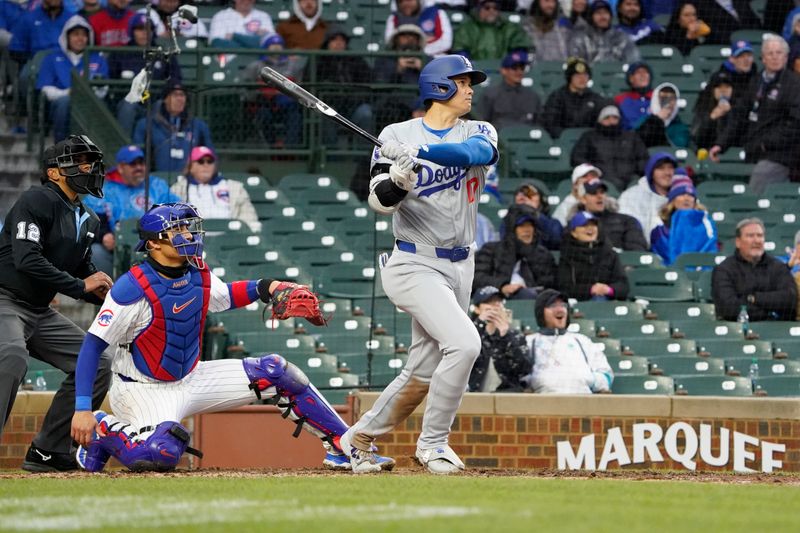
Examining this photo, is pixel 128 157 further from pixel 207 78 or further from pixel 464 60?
pixel 464 60

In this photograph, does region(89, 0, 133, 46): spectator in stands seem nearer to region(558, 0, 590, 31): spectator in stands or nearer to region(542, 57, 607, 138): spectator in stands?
region(542, 57, 607, 138): spectator in stands

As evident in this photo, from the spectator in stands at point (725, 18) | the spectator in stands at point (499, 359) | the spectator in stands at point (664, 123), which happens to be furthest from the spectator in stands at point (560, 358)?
the spectator in stands at point (725, 18)

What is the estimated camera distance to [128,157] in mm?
11375

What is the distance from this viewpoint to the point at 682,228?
12.2 m

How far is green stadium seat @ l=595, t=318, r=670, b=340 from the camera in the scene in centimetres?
1102

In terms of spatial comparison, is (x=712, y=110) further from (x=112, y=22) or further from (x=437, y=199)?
(x=437, y=199)

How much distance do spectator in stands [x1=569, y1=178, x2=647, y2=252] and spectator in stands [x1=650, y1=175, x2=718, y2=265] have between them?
270mm

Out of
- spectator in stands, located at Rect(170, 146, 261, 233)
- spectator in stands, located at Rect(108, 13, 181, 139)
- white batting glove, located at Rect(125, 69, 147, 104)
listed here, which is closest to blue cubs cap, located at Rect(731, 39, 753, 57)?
spectator in stands, located at Rect(170, 146, 261, 233)

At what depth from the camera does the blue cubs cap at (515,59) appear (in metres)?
13.6

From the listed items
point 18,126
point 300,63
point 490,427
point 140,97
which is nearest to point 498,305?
point 490,427

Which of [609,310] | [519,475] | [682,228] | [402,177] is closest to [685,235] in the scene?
[682,228]

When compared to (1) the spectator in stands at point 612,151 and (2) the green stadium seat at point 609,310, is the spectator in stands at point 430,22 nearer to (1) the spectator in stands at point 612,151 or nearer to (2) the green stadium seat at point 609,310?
(1) the spectator in stands at point 612,151

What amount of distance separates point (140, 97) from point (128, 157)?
166cm

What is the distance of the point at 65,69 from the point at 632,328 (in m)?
5.28
